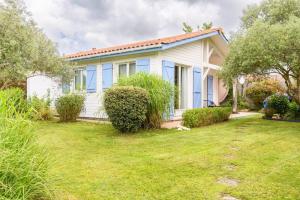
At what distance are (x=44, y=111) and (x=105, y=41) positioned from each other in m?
13.3

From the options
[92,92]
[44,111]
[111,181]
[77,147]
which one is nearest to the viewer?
[111,181]

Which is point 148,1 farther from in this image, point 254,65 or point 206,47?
point 254,65

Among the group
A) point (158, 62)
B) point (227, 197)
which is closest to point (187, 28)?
point (158, 62)

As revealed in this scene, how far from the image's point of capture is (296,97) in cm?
1084

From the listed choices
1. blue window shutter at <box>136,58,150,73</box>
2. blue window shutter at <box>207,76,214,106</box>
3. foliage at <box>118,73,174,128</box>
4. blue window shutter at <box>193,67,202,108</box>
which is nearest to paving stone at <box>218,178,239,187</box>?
foliage at <box>118,73,174,128</box>

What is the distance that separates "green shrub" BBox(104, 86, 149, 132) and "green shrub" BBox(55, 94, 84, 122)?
4338 mm

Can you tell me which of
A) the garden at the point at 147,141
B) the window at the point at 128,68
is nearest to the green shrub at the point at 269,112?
the garden at the point at 147,141

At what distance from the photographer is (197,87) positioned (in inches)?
568

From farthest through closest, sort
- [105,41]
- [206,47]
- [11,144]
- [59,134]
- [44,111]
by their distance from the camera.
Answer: [105,41]
[206,47]
[44,111]
[59,134]
[11,144]

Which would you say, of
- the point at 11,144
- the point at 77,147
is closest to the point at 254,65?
the point at 77,147

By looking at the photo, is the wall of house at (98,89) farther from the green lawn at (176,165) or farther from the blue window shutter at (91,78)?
the green lawn at (176,165)

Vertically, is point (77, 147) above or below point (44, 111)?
below

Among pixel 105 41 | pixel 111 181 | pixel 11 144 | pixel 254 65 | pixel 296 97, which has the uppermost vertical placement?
pixel 105 41

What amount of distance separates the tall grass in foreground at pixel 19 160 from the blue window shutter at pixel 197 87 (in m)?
11.6
